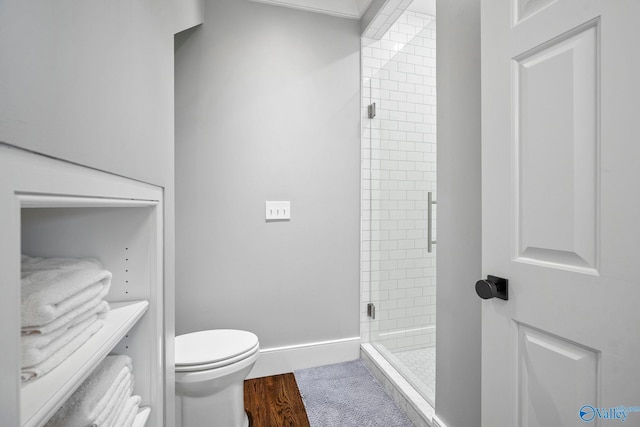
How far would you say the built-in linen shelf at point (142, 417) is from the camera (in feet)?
2.67

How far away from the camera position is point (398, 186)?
2055 millimetres

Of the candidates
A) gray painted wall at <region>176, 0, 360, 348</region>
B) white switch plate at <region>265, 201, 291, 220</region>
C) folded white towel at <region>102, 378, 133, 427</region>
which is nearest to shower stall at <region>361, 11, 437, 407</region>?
gray painted wall at <region>176, 0, 360, 348</region>

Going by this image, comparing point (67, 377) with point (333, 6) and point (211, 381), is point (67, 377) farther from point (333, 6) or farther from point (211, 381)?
point (333, 6)

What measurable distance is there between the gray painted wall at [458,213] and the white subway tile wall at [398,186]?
0.63 metres

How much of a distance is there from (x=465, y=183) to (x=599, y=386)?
723 millimetres

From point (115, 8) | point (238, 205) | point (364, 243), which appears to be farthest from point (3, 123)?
point (364, 243)

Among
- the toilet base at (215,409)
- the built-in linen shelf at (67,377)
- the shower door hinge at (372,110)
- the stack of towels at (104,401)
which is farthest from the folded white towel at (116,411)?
the shower door hinge at (372,110)

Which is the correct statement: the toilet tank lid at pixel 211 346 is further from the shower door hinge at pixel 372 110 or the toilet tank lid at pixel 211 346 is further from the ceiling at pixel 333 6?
the ceiling at pixel 333 6

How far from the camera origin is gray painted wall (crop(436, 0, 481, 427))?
113cm

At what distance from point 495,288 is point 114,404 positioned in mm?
1021

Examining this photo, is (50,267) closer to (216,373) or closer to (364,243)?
(216,373)

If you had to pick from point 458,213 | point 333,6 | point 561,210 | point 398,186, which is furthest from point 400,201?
point 333,6

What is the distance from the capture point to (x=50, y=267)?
0.65 meters

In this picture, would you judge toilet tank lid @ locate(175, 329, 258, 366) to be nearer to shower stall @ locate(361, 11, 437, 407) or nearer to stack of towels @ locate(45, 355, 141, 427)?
stack of towels @ locate(45, 355, 141, 427)
